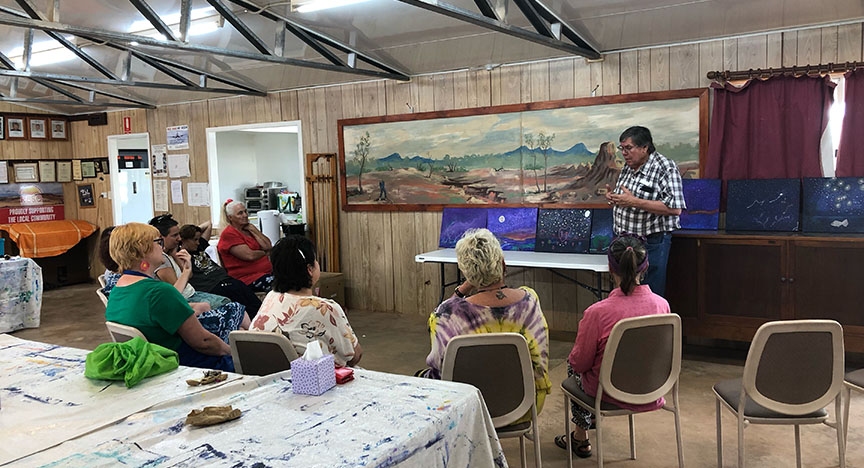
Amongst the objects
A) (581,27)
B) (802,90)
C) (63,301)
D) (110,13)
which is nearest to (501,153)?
(581,27)

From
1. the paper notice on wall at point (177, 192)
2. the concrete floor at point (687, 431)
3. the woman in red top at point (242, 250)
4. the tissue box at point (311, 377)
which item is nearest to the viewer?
the tissue box at point (311, 377)

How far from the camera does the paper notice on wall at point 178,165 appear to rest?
7.75 metres

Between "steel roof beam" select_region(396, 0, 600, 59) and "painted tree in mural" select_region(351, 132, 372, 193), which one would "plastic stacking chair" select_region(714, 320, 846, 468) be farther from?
"painted tree in mural" select_region(351, 132, 372, 193)

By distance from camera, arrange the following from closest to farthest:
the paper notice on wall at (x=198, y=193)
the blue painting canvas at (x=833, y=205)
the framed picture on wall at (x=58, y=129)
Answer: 1. the blue painting canvas at (x=833, y=205)
2. the paper notice on wall at (x=198, y=193)
3. the framed picture on wall at (x=58, y=129)

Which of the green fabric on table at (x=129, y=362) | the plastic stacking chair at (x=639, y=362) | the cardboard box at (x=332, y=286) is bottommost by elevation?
the cardboard box at (x=332, y=286)

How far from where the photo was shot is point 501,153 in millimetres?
5516

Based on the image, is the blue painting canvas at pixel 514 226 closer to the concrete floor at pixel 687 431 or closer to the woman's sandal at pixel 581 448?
the concrete floor at pixel 687 431

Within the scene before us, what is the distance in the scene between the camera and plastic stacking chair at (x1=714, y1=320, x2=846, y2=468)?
2332 millimetres

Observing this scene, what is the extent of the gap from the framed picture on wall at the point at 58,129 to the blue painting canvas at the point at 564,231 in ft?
23.5

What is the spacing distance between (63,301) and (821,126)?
7.93 meters

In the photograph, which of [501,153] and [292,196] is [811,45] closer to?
[501,153]

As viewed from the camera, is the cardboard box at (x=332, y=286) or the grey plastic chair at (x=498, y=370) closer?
the grey plastic chair at (x=498, y=370)

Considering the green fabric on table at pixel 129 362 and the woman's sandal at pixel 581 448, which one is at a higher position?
the green fabric on table at pixel 129 362

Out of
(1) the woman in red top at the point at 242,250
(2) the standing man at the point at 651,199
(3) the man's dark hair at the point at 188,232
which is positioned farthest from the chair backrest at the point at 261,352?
(2) the standing man at the point at 651,199
